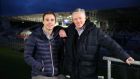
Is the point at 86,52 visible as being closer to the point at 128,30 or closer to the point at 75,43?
the point at 75,43

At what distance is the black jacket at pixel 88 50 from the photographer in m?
3.17

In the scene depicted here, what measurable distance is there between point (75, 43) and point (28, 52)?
1.45ft

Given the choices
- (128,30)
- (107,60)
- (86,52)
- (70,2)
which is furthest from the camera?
(128,30)

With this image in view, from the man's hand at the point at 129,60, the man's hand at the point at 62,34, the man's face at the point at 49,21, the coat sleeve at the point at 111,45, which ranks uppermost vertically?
the man's face at the point at 49,21

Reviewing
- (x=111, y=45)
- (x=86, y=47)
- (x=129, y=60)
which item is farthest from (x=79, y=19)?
(x=129, y=60)

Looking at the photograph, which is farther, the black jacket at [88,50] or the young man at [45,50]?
the young man at [45,50]

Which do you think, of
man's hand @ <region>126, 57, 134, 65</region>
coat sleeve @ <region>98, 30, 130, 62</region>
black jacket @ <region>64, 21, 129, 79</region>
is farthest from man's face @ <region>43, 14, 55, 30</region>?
man's hand @ <region>126, 57, 134, 65</region>

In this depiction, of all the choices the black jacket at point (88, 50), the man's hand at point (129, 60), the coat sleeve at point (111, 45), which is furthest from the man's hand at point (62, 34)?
the man's hand at point (129, 60)

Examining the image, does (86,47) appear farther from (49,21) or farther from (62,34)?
(49,21)

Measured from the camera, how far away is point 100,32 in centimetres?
319

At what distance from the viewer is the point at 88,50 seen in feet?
10.4


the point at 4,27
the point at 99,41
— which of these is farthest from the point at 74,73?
the point at 4,27

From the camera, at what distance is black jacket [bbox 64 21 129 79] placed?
3.17 meters

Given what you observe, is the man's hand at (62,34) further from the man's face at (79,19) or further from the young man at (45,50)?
the man's face at (79,19)
